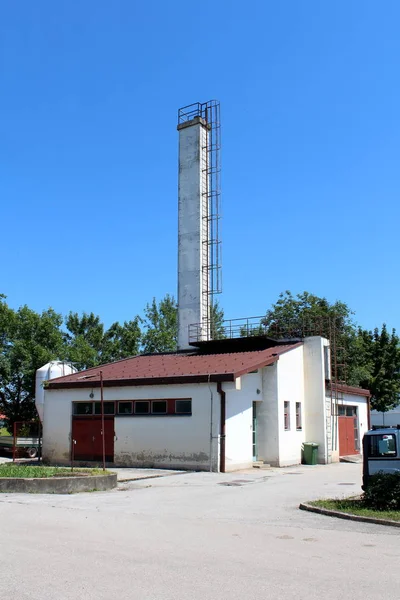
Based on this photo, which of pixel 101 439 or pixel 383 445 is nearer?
pixel 383 445

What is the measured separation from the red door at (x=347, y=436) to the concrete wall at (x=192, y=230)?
9503mm

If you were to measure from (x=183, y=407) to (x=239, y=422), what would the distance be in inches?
91.1

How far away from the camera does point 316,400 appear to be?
2914cm

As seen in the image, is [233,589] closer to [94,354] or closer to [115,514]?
[115,514]

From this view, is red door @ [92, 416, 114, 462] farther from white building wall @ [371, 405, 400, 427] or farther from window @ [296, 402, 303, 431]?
white building wall @ [371, 405, 400, 427]

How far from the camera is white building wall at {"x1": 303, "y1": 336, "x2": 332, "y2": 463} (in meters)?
28.7

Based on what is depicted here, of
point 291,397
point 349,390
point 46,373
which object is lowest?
point 291,397

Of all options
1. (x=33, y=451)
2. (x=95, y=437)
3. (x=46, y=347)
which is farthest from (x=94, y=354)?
(x=95, y=437)

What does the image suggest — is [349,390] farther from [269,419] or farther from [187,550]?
[187,550]

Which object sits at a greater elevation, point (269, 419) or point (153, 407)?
point (153, 407)

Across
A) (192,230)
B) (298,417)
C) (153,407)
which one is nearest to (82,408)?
(153,407)

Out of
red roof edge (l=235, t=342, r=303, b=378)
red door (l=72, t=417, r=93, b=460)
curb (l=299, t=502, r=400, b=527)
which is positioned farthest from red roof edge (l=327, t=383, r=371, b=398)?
curb (l=299, t=502, r=400, b=527)

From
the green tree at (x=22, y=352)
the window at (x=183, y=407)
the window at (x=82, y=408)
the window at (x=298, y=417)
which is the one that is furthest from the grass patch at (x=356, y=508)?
the green tree at (x=22, y=352)

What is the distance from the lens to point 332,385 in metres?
30.0
